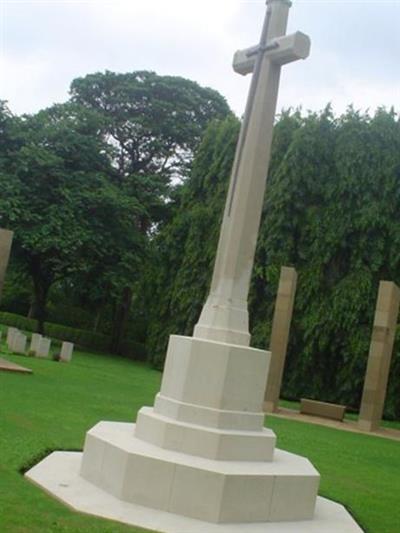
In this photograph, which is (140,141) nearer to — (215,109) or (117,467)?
(215,109)

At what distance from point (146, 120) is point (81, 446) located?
25.9m

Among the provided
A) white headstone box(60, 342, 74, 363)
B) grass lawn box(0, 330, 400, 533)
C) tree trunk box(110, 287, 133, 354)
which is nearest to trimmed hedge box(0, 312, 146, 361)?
tree trunk box(110, 287, 133, 354)

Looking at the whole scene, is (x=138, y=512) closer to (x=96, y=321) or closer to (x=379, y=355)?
(x=379, y=355)

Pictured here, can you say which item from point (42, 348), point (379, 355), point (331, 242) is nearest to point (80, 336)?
point (42, 348)

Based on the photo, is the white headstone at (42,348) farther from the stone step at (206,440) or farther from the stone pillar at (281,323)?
the stone step at (206,440)

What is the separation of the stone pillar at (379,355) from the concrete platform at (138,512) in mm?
9894

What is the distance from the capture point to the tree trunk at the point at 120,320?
110ft

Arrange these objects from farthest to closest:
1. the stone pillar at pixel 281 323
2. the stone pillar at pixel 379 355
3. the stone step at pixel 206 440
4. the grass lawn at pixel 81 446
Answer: the stone pillar at pixel 281 323, the stone pillar at pixel 379 355, the stone step at pixel 206 440, the grass lawn at pixel 81 446

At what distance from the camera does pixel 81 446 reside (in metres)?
8.52

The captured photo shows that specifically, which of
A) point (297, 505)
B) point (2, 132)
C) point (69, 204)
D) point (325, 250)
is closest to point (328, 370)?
point (325, 250)

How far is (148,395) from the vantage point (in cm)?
1648

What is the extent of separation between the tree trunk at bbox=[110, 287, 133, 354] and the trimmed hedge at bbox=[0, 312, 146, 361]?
0.75 m

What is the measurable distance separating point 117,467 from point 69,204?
21.2 m

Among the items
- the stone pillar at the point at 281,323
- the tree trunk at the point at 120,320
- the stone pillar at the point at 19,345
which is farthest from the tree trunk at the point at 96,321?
the stone pillar at the point at 281,323
